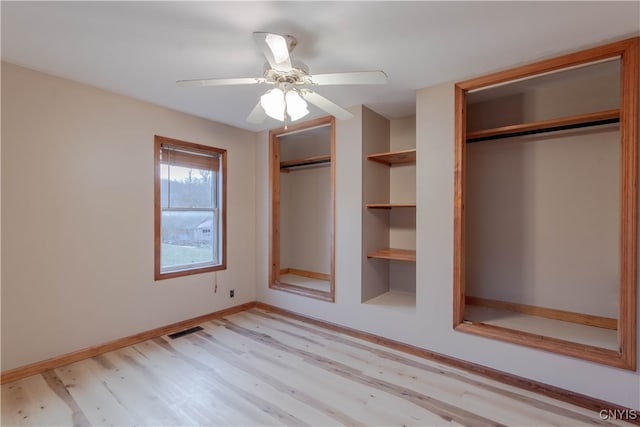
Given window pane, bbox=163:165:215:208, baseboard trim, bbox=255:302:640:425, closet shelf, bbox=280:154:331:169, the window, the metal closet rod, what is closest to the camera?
baseboard trim, bbox=255:302:640:425

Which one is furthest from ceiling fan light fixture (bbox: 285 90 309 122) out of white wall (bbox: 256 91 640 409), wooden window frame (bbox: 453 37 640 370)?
wooden window frame (bbox: 453 37 640 370)

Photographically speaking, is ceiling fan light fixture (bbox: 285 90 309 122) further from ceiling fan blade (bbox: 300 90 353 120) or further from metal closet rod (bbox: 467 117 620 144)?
metal closet rod (bbox: 467 117 620 144)

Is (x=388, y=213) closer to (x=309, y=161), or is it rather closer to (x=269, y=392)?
(x=309, y=161)

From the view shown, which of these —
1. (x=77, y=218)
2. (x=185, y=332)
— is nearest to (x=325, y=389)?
(x=185, y=332)

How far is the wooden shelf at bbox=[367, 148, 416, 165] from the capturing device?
317 cm

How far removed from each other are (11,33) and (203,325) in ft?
9.87

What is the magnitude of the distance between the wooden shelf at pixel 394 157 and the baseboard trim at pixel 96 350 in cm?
268

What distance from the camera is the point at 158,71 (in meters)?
2.46

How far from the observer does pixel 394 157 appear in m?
3.43

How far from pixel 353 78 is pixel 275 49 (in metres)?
0.48

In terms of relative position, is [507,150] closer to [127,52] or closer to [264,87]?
[264,87]

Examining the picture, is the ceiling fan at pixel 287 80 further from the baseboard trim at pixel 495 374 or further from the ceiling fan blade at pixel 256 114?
the baseboard trim at pixel 495 374

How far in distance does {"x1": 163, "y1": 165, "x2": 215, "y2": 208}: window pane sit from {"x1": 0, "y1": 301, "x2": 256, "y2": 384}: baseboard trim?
1.35 metres

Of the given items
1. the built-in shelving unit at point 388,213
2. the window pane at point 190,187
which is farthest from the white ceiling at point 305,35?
the window pane at point 190,187
